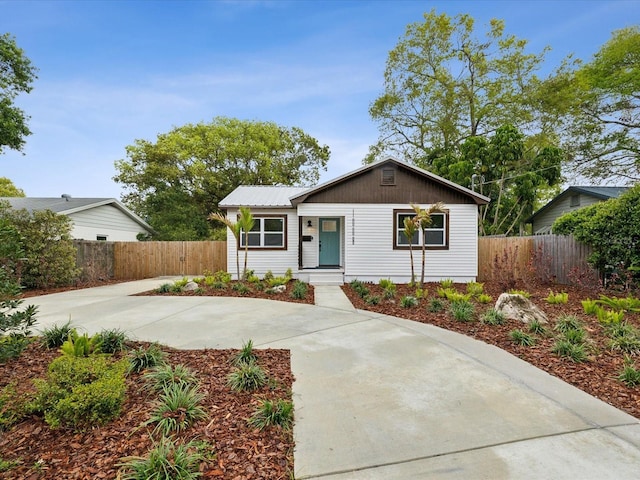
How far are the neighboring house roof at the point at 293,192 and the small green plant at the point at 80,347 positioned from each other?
7891 millimetres

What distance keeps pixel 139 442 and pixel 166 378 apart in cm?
80

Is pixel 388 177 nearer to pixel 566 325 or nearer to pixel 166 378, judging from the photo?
pixel 566 325

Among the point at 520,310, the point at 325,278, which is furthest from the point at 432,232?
the point at 520,310

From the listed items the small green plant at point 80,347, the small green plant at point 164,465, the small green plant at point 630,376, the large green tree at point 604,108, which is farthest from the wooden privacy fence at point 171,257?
the large green tree at point 604,108

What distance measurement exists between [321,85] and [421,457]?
1457cm

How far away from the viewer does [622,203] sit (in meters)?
8.21

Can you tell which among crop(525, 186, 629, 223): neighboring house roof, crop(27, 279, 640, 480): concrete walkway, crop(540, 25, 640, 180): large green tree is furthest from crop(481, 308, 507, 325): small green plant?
crop(540, 25, 640, 180): large green tree

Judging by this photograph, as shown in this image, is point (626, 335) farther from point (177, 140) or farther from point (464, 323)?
point (177, 140)

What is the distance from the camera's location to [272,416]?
2.63m

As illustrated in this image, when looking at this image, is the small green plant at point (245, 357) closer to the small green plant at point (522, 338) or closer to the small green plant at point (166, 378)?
the small green plant at point (166, 378)

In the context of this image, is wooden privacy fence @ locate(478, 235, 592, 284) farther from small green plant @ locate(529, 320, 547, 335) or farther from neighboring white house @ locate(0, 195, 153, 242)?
neighboring white house @ locate(0, 195, 153, 242)

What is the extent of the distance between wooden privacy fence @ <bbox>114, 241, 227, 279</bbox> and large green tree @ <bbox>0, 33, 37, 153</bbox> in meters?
5.60

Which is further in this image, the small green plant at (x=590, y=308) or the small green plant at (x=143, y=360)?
the small green plant at (x=590, y=308)

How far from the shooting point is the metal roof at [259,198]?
11.8 metres
